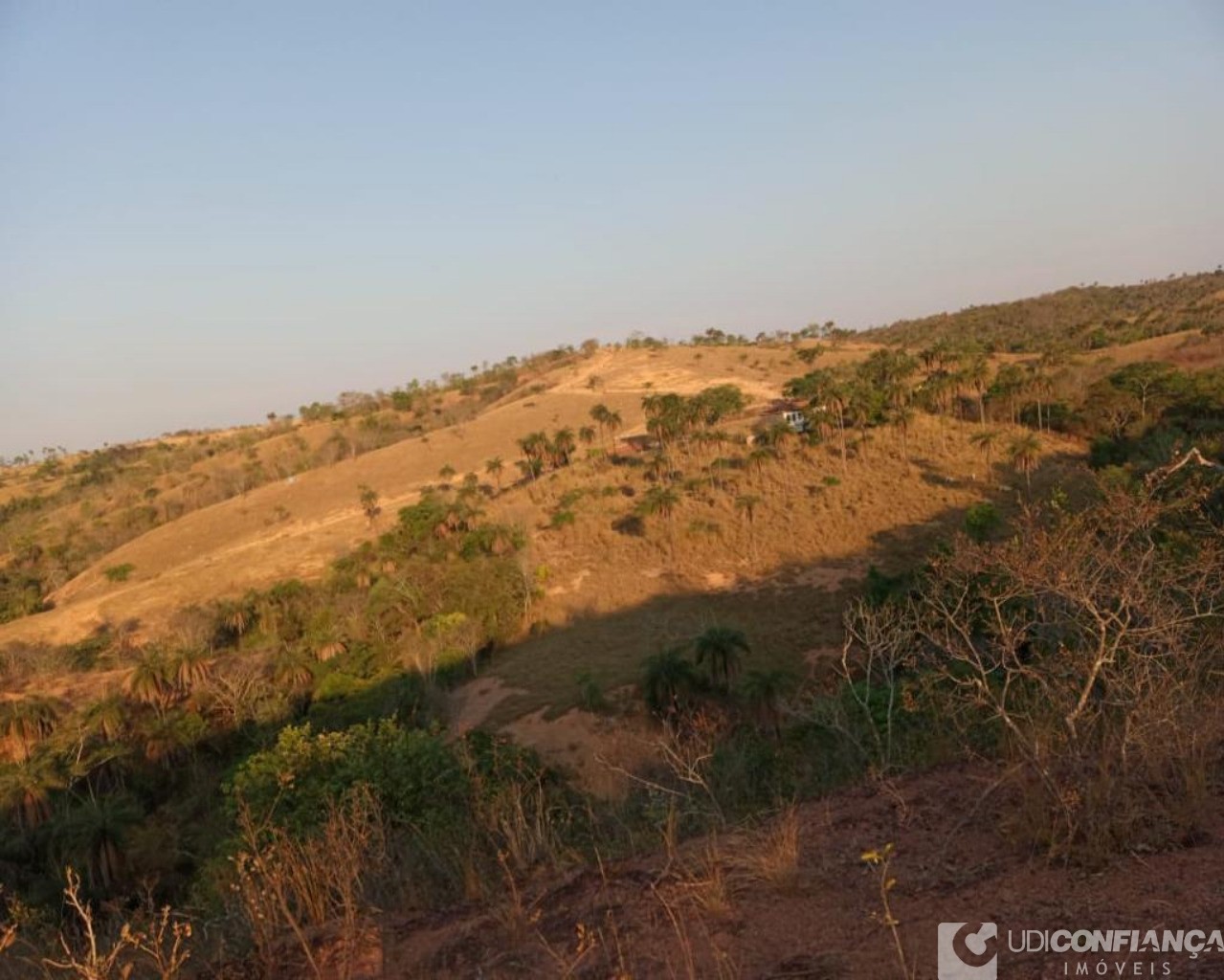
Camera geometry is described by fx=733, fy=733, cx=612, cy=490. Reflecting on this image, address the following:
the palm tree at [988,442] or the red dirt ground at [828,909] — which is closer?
the red dirt ground at [828,909]

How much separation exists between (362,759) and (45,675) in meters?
32.4

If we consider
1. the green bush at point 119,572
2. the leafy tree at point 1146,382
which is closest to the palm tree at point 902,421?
the leafy tree at point 1146,382

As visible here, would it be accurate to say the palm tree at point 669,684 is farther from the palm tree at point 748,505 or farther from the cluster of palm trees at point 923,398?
the cluster of palm trees at point 923,398

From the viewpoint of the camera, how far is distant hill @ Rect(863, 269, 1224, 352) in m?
60.3

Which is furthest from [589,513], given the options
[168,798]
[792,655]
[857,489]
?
[168,798]

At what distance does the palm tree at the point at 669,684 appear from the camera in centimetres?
2064

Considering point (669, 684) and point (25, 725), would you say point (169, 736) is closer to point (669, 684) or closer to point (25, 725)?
point (25, 725)

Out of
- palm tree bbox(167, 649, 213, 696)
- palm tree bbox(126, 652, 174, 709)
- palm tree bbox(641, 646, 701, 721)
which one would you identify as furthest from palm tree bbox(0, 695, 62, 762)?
palm tree bbox(641, 646, 701, 721)

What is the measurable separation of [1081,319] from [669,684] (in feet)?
282

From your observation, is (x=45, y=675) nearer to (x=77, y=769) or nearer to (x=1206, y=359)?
(x=77, y=769)

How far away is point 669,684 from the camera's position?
822 inches

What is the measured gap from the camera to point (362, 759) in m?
12.2

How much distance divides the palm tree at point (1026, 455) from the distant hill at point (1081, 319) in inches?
925

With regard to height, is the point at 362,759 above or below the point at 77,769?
above
